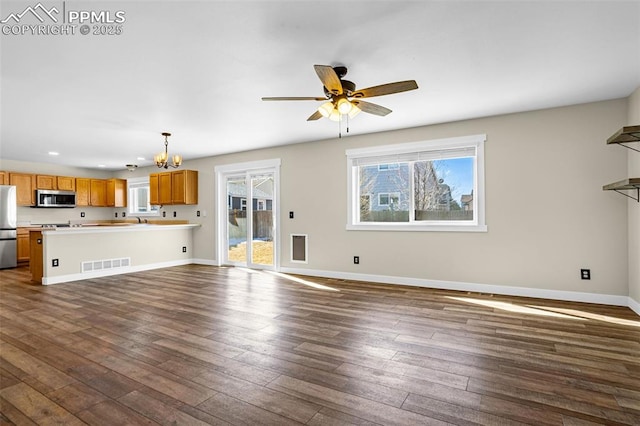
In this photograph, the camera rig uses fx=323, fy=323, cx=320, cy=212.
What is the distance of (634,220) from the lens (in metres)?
3.59

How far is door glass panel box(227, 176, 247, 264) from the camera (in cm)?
694

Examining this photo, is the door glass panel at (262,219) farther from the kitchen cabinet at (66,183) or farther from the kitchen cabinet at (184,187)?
the kitchen cabinet at (66,183)

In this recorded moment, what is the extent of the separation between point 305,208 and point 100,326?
140 inches

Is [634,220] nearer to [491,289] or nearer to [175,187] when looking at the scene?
[491,289]

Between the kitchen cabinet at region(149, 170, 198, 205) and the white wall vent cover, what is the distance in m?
1.73

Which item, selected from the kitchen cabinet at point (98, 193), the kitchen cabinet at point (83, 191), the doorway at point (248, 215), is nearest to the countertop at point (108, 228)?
the doorway at point (248, 215)

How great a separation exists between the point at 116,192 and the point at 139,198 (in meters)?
0.60

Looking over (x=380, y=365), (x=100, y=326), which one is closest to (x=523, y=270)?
(x=380, y=365)

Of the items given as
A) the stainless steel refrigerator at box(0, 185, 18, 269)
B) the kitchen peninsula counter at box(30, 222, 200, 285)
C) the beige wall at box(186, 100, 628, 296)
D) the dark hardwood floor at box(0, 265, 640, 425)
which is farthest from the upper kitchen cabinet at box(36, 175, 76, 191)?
the beige wall at box(186, 100, 628, 296)

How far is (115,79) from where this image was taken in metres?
3.18

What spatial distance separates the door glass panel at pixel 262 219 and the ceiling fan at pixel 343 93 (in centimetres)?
343

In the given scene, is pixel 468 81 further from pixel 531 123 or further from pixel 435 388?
pixel 435 388

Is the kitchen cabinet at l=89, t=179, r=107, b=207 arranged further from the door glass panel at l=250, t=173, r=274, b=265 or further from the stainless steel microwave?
the door glass panel at l=250, t=173, r=274, b=265

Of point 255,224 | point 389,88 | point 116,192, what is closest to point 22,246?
point 116,192
